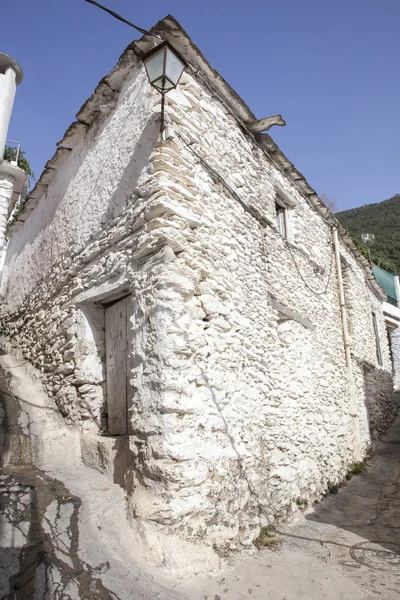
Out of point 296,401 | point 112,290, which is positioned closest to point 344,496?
point 296,401

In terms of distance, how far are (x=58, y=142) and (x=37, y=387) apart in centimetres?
382

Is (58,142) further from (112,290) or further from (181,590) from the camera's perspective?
(181,590)

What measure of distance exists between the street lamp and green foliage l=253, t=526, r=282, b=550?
185 inches

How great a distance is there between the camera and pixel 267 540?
4.07 metres

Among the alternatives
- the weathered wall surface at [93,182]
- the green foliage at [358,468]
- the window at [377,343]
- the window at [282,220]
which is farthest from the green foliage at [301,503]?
the window at [377,343]

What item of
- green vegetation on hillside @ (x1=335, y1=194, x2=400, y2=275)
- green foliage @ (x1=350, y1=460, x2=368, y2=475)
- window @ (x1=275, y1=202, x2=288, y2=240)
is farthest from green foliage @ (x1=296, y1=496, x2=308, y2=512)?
green vegetation on hillside @ (x1=335, y1=194, x2=400, y2=275)

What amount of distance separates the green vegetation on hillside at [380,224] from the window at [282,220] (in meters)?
19.6

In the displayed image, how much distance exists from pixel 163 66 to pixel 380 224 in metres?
36.6

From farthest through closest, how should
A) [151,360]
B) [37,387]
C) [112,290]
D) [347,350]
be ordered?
1. [347,350]
2. [37,387]
3. [112,290]
4. [151,360]

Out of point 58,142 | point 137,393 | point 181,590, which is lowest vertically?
point 181,590

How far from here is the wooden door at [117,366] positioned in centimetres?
429

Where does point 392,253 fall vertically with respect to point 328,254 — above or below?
above

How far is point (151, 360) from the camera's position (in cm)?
348

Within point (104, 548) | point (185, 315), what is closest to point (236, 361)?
point (185, 315)
